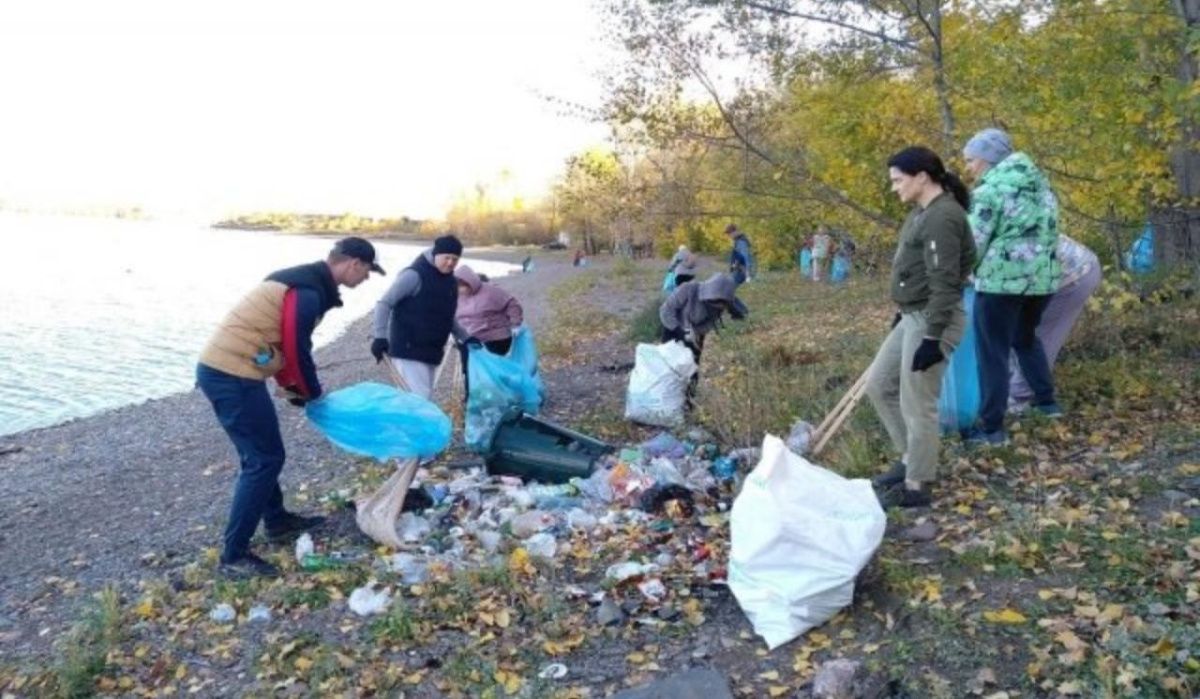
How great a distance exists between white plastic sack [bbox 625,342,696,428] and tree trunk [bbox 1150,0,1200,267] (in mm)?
3562

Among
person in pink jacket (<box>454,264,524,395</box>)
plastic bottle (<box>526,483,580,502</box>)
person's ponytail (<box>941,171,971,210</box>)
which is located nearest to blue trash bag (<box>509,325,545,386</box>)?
person in pink jacket (<box>454,264,524,395</box>)

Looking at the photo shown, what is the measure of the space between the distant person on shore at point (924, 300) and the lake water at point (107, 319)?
7186mm

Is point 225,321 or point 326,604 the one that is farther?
point 225,321

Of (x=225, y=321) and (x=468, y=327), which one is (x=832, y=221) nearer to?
(x=468, y=327)

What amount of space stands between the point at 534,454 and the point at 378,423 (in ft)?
3.65

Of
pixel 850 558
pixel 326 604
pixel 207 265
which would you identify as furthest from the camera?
pixel 207 265

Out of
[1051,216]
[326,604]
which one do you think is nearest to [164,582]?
[326,604]

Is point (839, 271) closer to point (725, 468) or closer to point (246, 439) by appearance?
point (725, 468)

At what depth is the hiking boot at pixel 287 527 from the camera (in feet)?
17.0

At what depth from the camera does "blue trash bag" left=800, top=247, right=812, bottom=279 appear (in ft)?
80.0

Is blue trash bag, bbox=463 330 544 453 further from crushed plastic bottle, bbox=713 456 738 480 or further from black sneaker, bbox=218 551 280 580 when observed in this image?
black sneaker, bbox=218 551 280 580

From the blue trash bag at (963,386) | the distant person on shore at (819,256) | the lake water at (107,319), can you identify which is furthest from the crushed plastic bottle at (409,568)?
the distant person on shore at (819,256)

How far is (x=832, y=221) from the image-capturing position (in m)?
9.97

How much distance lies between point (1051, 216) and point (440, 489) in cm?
378
